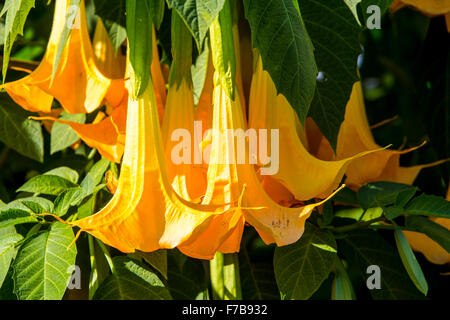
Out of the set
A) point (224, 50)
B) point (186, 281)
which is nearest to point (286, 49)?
point (224, 50)

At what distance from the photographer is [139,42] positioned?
2.31 ft

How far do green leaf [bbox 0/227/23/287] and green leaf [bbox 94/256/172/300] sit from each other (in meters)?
0.12

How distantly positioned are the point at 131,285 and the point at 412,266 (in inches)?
14.0

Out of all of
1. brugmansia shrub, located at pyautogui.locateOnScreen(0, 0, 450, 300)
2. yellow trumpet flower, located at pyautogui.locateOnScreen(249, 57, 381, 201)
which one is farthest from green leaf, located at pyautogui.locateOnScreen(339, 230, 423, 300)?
yellow trumpet flower, located at pyautogui.locateOnScreen(249, 57, 381, 201)

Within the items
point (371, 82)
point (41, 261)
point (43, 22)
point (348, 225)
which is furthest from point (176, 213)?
point (371, 82)

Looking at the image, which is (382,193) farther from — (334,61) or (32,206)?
(32,206)

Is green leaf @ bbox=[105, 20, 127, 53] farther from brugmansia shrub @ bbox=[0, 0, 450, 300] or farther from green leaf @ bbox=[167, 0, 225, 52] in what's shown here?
green leaf @ bbox=[167, 0, 225, 52]

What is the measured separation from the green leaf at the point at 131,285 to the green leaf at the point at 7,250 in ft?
0.39

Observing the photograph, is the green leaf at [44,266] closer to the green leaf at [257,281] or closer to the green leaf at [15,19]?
the green leaf at [15,19]

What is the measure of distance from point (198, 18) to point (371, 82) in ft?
4.80

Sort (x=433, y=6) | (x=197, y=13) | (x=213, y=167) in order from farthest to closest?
(x=433, y=6) < (x=213, y=167) < (x=197, y=13)

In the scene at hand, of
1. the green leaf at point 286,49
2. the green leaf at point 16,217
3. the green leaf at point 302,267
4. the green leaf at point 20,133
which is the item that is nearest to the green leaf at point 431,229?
the green leaf at point 302,267
